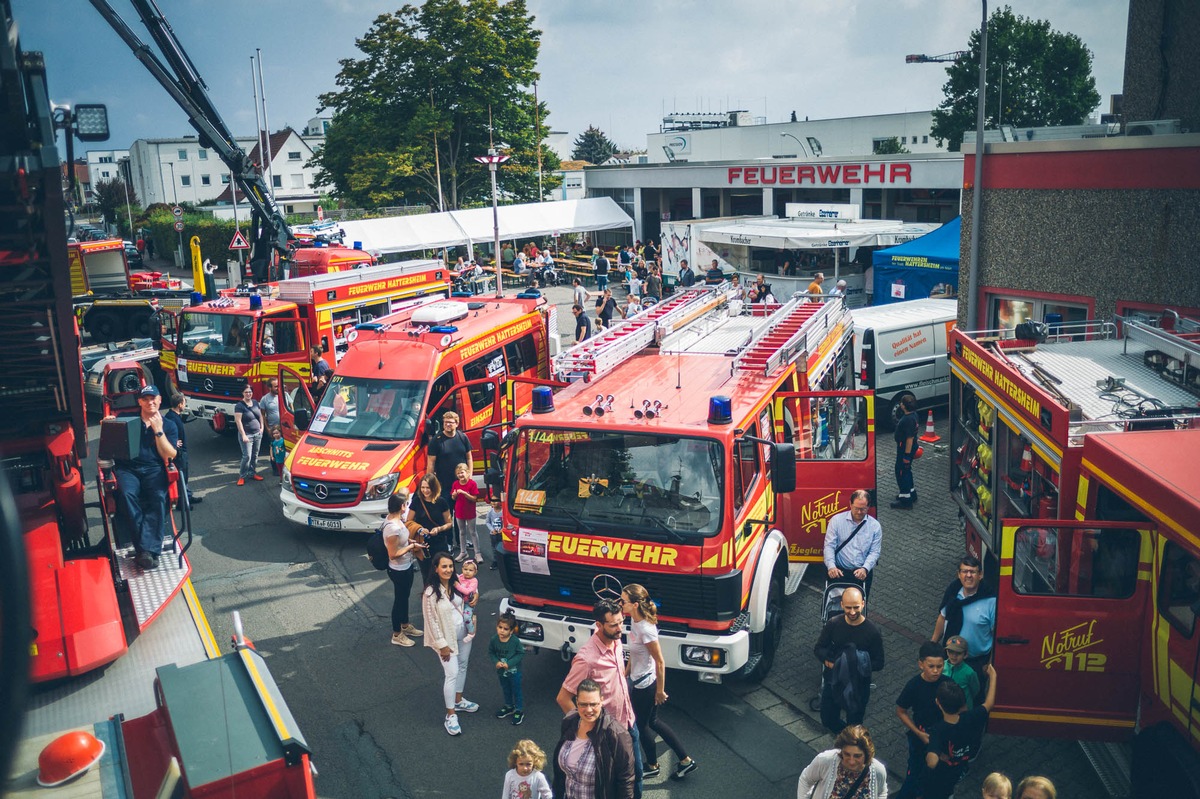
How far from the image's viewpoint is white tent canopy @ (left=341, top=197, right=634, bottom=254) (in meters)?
33.2

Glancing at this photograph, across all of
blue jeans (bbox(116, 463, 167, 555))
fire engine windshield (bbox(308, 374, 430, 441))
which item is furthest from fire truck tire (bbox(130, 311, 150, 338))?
blue jeans (bbox(116, 463, 167, 555))

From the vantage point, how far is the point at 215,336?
1593cm

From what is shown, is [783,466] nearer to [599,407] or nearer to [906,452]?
[599,407]

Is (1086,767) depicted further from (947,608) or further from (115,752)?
(115,752)

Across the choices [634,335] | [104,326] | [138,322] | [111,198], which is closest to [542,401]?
[634,335]

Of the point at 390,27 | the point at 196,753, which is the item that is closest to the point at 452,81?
the point at 390,27

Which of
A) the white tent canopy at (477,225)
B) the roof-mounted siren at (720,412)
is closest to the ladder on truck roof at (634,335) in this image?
the roof-mounted siren at (720,412)

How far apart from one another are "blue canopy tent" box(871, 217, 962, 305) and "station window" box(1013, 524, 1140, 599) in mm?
15194

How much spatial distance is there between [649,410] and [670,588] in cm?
148

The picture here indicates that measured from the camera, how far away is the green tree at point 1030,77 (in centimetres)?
5584

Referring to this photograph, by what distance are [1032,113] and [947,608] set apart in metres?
59.0

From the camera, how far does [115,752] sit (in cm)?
493

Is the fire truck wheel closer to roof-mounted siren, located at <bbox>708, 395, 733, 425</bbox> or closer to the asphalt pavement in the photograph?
the asphalt pavement

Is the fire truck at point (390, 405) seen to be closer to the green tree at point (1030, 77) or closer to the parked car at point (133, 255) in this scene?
the parked car at point (133, 255)
